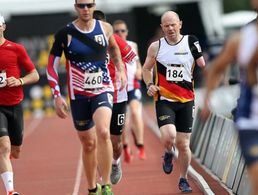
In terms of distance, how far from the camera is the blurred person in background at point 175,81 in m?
12.2

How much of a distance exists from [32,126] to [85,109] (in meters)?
19.6

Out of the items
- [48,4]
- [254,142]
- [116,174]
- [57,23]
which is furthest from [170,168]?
[48,4]

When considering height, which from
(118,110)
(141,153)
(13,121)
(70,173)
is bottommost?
(141,153)

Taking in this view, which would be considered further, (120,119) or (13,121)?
(120,119)

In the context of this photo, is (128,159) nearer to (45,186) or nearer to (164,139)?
(45,186)

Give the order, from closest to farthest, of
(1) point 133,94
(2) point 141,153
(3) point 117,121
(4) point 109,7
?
(3) point 117,121 < (1) point 133,94 < (2) point 141,153 < (4) point 109,7

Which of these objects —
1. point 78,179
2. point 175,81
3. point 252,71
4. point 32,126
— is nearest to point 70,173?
point 78,179

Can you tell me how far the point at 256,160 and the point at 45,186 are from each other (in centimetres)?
719

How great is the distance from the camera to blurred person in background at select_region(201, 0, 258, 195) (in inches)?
289

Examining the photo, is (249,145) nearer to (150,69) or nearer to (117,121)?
(150,69)

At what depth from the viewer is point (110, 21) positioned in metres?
35.2

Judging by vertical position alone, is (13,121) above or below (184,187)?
above

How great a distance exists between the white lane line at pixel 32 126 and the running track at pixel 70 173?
2.76m

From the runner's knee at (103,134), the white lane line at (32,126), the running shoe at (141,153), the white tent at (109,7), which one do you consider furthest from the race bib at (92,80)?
the white tent at (109,7)
